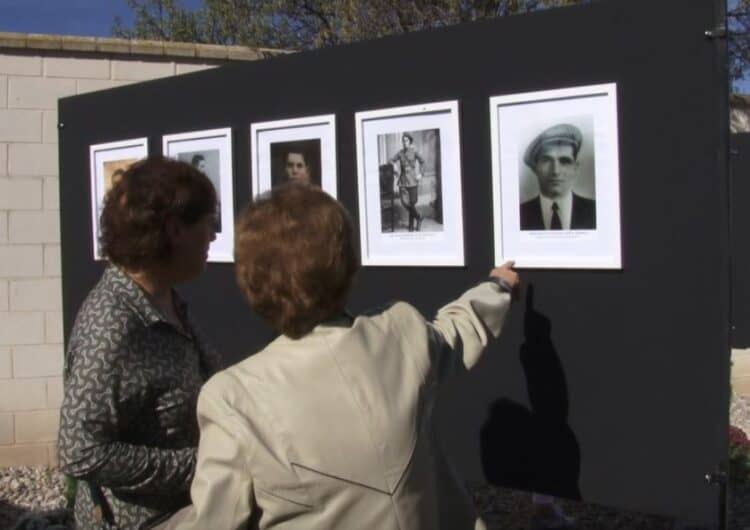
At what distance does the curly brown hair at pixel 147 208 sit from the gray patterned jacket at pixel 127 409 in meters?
0.08

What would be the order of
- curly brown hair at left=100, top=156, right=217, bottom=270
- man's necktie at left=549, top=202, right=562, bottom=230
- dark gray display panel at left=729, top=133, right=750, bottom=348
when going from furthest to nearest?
dark gray display panel at left=729, top=133, right=750, bottom=348, man's necktie at left=549, top=202, right=562, bottom=230, curly brown hair at left=100, top=156, right=217, bottom=270

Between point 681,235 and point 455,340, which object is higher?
point 681,235

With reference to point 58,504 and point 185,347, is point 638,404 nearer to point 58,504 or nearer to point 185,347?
point 185,347

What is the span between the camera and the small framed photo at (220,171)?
13.7 feet

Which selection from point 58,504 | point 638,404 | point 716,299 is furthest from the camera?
point 58,504

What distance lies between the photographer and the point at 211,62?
251 inches

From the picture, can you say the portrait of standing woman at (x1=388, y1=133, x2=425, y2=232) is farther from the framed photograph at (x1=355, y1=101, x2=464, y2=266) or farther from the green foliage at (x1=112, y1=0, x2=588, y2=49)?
the green foliage at (x1=112, y1=0, x2=588, y2=49)

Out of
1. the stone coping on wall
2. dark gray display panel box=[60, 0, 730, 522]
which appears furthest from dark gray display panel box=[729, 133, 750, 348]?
dark gray display panel box=[60, 0, 730, 522]

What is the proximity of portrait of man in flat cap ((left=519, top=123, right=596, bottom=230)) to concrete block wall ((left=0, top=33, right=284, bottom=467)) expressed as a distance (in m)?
3.82

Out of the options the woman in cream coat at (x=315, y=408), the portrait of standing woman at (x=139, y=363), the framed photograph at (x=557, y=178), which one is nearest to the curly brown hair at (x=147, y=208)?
the portrait of standing woman at (x=139, y=363)

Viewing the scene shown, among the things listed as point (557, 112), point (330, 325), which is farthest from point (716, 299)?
point (330, 325)

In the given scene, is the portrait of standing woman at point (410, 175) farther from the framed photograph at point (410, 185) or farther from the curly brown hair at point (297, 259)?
the curly brown hair at point (297, 259)

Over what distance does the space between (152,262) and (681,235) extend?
56.9 inches

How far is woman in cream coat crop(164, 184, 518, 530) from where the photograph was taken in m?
1.81
